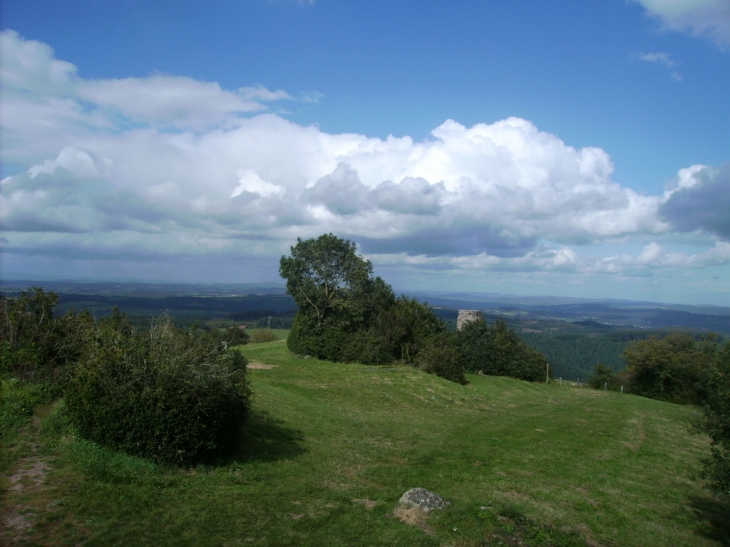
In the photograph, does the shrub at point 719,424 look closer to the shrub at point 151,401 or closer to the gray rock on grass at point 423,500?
the gray rock on grass at point 423,500

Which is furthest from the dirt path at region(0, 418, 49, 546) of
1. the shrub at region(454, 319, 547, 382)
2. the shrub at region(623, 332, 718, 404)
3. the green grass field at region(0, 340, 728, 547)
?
the shrub at region(623, 332, 718, 404)

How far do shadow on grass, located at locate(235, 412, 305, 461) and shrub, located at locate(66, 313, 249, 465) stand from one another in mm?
1436

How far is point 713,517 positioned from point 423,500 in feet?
24.0

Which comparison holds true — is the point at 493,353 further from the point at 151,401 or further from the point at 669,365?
the point at 151,401

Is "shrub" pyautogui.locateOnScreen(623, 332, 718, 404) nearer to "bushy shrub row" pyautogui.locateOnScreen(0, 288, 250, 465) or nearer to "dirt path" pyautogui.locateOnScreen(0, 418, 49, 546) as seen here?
Answer: "bushy shrub row" pyautogui.locateOnScreen(0, 288, 250, 465)

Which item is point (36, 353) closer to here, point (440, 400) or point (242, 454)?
point (242, 454)

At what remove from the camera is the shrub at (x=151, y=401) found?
8.97 metres

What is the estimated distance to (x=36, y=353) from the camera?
11.2m

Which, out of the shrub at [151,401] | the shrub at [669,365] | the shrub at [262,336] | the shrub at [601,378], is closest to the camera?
the shrub at [151,401]

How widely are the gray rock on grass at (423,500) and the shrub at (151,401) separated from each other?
13.7 feet

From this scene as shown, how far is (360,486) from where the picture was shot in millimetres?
10445

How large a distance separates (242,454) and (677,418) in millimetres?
27559

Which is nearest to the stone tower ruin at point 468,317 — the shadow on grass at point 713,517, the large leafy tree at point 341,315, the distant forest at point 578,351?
the large leafy tree at point 341,315

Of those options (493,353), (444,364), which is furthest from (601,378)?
(444,364)
